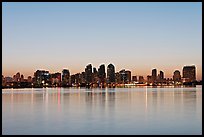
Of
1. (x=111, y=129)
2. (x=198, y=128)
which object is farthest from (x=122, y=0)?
(x=198, y=128)

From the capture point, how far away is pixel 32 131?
13.0 metres

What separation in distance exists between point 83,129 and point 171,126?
419cm

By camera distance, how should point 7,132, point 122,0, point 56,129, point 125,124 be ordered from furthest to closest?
1. point 125,124
2. point 56,129
3. point 7,132
4. point 122,0

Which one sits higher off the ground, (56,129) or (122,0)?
(122,0)

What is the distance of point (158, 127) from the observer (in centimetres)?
1402

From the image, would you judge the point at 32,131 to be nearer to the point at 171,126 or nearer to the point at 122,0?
the point at 171,126

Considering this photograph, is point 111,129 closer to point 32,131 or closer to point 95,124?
point 95,124

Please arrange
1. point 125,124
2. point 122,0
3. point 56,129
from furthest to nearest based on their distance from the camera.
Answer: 1. point 125,124
2. point 56,129
3. point 122,0

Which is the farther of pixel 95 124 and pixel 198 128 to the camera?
pixel 95 124

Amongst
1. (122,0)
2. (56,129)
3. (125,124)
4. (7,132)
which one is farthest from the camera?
(125,124)

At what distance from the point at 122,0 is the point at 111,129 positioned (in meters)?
9.07

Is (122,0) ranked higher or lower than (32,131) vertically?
higher

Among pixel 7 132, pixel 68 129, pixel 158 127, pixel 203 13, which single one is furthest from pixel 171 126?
pixel 203 13

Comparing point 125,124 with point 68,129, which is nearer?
point 68,129
